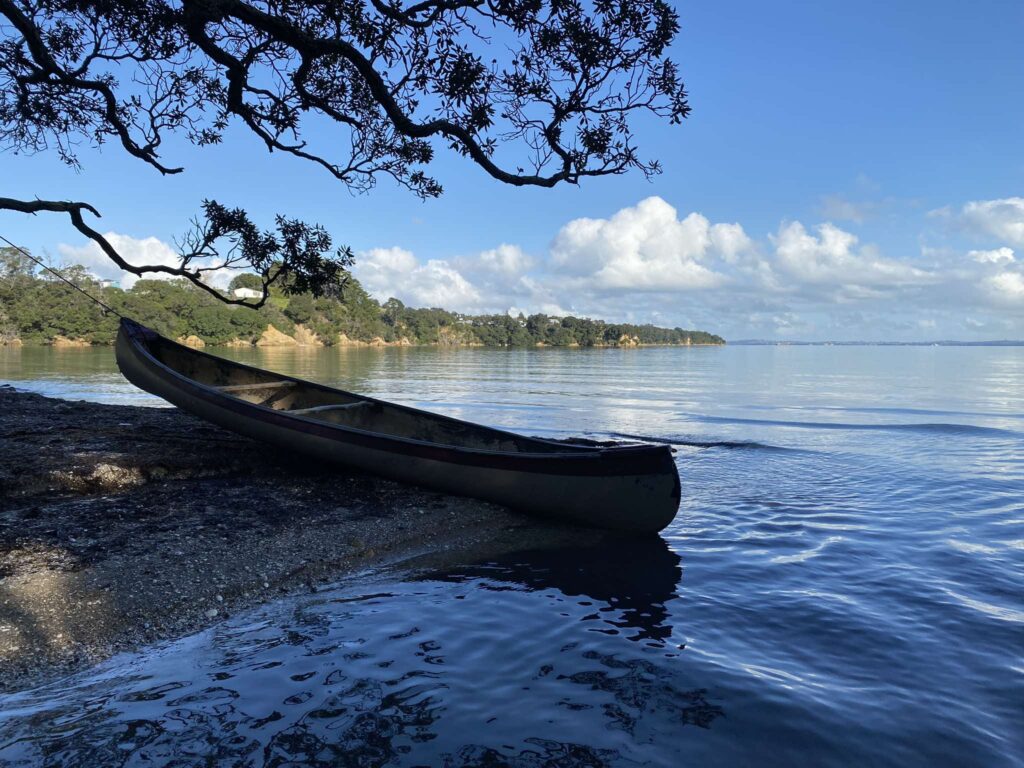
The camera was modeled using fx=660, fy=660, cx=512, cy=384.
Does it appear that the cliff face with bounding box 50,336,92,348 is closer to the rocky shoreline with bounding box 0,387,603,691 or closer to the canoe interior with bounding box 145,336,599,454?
the canoe interior with bounding box 145,336,599,454

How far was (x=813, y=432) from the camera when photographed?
18.9 meters

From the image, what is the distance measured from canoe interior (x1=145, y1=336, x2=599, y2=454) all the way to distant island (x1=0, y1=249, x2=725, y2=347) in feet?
97.6

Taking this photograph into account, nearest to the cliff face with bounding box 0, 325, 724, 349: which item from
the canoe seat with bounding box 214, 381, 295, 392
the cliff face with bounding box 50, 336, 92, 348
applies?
the cliff face with bounding box 50, 336, 92, 348

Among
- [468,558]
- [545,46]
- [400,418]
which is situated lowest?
[468,558]

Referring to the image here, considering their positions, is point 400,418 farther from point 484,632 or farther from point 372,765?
point 372,765

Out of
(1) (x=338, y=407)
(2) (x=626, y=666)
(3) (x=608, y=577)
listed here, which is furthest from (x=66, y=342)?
(2) (x=626, y=666)

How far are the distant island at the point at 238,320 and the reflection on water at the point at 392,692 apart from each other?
124ft

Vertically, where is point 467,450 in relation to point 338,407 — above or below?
below

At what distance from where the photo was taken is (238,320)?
337ft

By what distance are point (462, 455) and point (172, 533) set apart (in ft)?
10.7

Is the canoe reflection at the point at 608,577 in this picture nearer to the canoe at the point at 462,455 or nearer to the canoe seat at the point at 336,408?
the canoe at the point at 462,455

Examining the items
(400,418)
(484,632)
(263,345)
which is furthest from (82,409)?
(263,345)

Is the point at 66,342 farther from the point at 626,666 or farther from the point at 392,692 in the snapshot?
the point at 626,666

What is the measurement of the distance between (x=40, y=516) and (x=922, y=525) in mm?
10712
